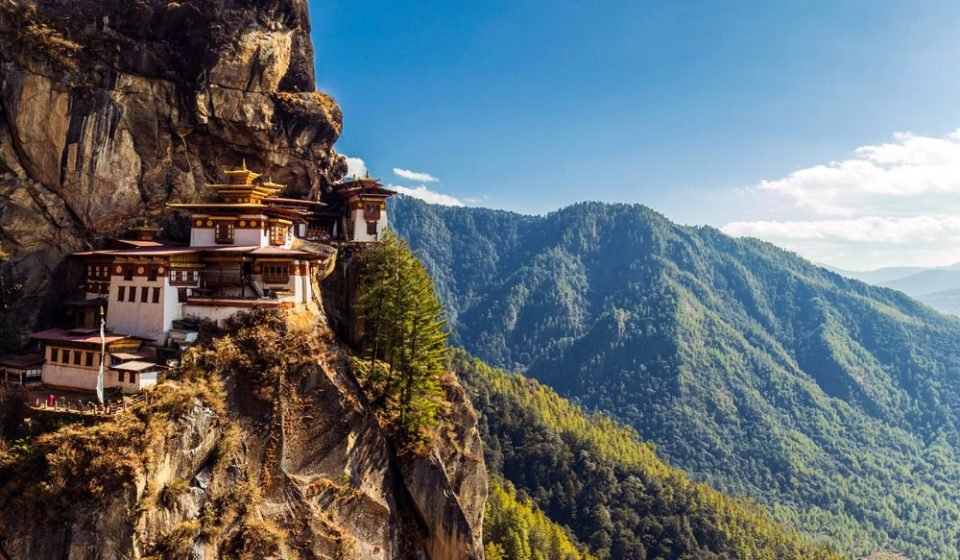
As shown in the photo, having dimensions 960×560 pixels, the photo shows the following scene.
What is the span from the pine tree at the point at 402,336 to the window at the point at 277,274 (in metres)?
6.16

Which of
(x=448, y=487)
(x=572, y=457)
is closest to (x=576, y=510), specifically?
(x=572, y=457)

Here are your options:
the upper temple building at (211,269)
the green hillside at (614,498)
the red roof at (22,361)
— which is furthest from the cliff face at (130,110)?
the green hillside at (614,498)

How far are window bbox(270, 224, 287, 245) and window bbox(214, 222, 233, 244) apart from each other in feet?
10.7

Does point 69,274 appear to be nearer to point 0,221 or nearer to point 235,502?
point 0,221

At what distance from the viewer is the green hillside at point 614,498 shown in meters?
125

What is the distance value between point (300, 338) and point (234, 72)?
28876mm

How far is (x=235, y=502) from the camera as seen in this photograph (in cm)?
3684

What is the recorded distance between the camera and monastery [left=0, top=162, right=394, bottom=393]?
40031mm

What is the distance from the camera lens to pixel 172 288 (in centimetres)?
4362

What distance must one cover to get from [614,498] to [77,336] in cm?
11918

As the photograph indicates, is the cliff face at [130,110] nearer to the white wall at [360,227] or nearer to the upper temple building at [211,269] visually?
the upper temple building at [211,269]

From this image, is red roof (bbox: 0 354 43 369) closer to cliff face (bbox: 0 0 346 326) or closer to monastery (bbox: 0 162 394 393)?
monastery (bbox: 0 162 394 393)

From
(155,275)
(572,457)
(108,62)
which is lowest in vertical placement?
(572,457)

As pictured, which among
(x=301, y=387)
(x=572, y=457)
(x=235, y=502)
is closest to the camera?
(x=235, y=502)
